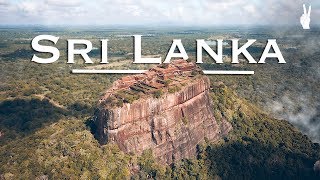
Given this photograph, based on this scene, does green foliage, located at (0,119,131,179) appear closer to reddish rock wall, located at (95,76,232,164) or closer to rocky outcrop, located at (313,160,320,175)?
reddish rock wall, located at (95,76,232,164)

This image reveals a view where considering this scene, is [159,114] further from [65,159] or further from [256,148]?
[256,148]

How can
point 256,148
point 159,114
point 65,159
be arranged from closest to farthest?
point 65,159 < point 159,114 < point 256,148

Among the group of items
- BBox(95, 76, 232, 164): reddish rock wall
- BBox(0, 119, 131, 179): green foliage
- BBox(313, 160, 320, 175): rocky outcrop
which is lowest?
BBox(313, 160, 320, 175): rocky outcrop

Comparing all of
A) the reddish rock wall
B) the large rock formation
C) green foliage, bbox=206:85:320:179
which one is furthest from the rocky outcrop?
the reddish rock wall

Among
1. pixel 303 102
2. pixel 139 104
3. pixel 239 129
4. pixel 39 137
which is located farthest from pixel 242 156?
pixel 303 102

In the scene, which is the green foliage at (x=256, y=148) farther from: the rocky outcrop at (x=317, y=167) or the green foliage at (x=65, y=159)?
the green foliage at (x=65, y=159)

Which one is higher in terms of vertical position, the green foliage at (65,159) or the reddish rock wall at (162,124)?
the reddish rock wall at (162,124)

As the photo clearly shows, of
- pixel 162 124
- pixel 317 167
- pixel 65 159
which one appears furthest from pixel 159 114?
pixel 317 167

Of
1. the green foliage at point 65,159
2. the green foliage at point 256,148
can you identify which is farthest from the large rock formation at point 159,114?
the green foliage at point 256,148
